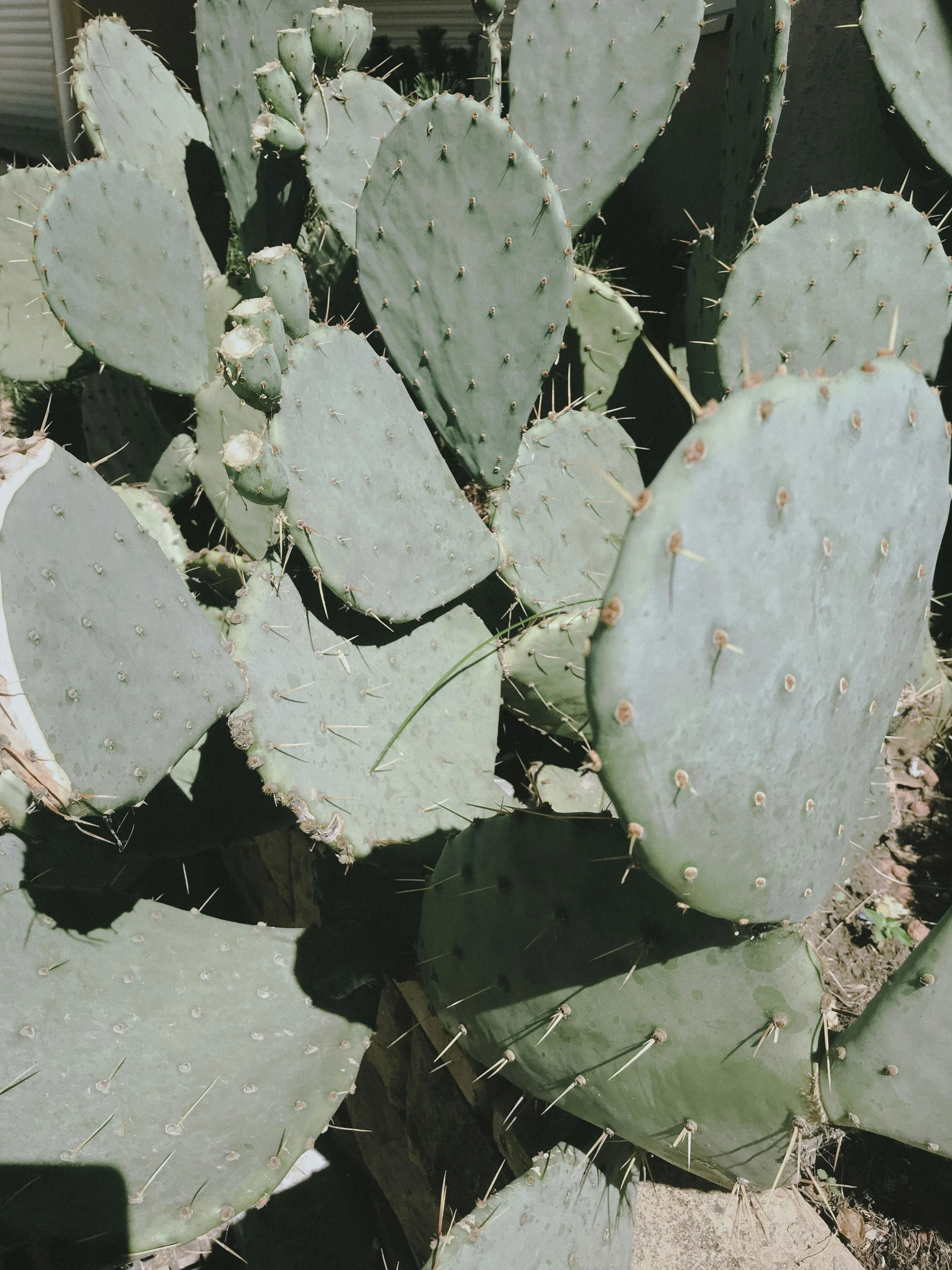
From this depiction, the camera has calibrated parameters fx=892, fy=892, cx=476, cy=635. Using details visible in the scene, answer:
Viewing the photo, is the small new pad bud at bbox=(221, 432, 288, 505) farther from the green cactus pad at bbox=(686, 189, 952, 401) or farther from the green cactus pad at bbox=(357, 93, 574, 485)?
the green cactus pad at bbox=(686, 189, 952, 401)

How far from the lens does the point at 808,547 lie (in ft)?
2.70

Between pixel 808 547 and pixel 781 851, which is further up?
pixel 808 547

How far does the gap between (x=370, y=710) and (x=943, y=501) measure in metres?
0.96

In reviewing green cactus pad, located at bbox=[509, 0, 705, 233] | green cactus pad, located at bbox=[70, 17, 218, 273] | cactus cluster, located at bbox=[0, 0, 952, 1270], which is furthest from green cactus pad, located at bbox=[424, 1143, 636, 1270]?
green cactus pad, located at bbox=[70, 17, 218, 273]

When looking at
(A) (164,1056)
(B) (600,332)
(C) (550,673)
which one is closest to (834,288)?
(B) (600,332)

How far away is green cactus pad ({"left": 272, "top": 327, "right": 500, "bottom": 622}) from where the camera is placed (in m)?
1.46

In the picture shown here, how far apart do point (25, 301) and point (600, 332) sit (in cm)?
190

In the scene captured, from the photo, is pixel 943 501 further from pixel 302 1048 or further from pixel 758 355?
pixel 302 1048

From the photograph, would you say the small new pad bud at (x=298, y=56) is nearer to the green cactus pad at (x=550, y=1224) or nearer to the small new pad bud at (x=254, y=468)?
the small new pad bud at (x=254, y=468)

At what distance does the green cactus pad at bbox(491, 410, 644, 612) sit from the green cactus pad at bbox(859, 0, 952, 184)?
2.98ft

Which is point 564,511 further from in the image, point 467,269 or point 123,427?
point 123,427

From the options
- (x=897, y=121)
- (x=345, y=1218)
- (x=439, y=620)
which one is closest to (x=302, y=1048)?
(x=439, y=620)

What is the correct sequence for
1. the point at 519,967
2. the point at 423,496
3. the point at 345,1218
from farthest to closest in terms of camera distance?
the point at 345,1218 < the point at 423,496 < the point at 519,967

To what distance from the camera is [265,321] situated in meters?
1.43
